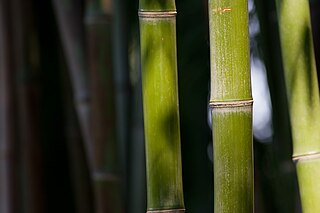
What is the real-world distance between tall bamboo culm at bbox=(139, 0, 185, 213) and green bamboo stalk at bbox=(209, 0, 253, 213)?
0.05m

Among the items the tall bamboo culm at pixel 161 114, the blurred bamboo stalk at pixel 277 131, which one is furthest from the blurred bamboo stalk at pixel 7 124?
the tall bamboo culm at pixel 161 114

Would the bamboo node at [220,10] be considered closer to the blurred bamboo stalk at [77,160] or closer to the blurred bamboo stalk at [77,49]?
the blurred bamboo stalk at [77,49]

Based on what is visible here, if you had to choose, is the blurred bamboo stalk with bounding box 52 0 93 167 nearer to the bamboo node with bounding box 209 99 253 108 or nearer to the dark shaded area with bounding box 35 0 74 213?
the dark shaded area with bounding box 35 0 74 213

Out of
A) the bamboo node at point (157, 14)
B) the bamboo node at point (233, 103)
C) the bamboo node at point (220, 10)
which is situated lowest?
the bamboo node at point (233, 103)

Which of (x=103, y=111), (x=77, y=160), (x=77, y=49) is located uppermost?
(x=77, y=49)

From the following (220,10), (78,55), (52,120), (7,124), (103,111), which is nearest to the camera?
(220,10)

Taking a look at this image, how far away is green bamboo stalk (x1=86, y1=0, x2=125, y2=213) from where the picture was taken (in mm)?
1154

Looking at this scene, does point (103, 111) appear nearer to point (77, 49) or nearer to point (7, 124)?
point (77, 49)

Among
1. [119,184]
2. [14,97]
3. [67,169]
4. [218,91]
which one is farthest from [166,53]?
[67,169]

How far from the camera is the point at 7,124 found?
1.47 m

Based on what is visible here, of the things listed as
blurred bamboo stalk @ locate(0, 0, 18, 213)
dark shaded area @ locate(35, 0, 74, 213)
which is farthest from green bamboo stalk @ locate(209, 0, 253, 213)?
dark shaded area @ locate(35, 0, 74, 213)

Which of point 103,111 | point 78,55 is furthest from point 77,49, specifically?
point 103,111

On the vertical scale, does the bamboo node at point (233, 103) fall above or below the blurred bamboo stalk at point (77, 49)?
below

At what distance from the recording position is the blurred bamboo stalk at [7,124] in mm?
1455
